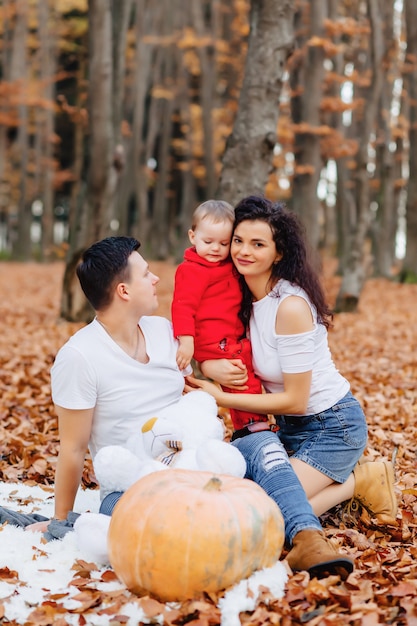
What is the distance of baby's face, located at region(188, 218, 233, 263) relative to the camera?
3.61 metres

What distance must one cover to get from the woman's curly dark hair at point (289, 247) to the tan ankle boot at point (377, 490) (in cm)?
78

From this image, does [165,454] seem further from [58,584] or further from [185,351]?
[58,584]

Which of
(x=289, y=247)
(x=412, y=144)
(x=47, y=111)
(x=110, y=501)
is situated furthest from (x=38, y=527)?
(x=47, y=111)

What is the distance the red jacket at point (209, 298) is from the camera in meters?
3.62

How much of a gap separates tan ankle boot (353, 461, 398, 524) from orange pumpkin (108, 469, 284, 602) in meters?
1.05

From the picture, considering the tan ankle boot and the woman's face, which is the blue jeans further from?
the tan ankle boot

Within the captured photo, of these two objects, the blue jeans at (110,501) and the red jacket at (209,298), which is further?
the red jacket at (209,298)

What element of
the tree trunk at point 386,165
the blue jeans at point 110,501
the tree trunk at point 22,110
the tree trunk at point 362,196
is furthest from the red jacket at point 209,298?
the tree trunk at point 22,110

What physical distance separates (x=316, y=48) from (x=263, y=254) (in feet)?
38.1

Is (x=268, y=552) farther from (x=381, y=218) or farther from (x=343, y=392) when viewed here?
(x=381, y=218)

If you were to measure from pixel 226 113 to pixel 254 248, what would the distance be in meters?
20.0

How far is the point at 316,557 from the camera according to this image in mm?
2893

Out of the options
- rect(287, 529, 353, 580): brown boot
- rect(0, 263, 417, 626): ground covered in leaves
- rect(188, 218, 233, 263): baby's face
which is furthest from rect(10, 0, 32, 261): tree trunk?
rect(287, 529, 353, 580): brown boot

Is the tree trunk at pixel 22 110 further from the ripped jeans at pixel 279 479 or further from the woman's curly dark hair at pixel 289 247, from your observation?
the ripped jeans at pixel 279 479
